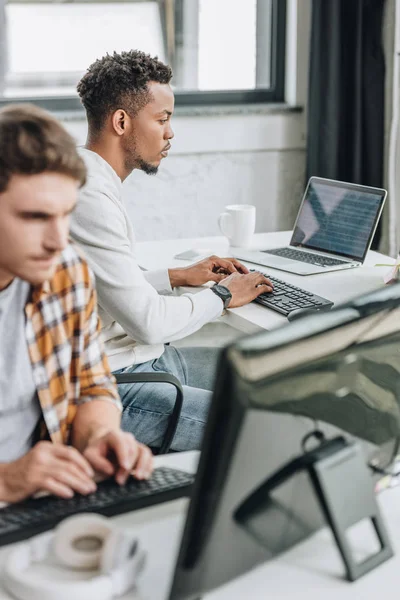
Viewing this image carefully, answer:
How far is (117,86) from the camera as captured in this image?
205 cm

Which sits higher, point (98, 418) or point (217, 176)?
point (217, 176)

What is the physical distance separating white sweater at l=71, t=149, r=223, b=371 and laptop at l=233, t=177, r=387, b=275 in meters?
0.42

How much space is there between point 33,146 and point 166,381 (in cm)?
74

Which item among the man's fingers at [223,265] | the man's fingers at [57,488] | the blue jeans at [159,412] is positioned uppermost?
the man's fingers at [223,265]

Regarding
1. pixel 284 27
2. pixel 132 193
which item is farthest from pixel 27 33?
pixel 284 27

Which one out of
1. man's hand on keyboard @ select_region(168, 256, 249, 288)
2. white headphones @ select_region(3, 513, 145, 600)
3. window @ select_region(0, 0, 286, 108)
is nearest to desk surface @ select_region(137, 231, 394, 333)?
man's hand on keyboard @ select_region(168, 256, 249, 288)

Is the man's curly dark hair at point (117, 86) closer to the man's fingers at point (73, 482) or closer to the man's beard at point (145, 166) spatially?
the man's beard at point (145, 166)

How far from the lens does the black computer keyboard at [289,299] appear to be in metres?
1.89

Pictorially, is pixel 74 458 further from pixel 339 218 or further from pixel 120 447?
pixel 339 218

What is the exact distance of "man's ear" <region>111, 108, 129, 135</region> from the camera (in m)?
2.03

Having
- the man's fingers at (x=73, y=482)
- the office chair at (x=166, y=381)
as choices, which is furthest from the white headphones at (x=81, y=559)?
the office chair at (x=166, y=381)

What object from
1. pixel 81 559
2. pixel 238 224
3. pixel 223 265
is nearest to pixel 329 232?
pixel 238 224

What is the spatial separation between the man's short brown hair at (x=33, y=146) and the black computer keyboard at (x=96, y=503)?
1.35 feet

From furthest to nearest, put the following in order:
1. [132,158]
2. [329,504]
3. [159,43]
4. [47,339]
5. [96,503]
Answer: [159,43] → [132,158] → [47,339] → [96,503] → [329,504]
